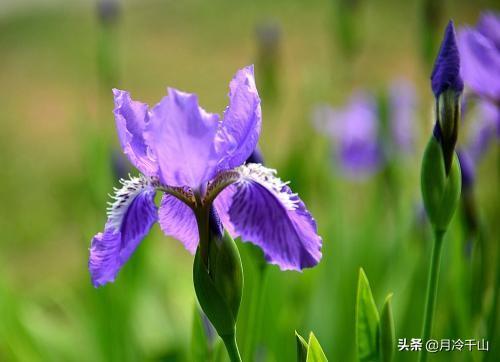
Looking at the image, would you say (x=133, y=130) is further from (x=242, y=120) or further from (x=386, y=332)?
(x=386, y=332)

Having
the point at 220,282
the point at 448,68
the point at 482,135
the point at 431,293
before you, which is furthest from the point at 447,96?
the point at 482,135

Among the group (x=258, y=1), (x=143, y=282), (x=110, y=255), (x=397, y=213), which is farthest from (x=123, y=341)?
(x=258, y=1)

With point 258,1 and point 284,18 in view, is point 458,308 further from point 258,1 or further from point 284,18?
point 258,1

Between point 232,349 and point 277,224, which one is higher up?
point 277,224

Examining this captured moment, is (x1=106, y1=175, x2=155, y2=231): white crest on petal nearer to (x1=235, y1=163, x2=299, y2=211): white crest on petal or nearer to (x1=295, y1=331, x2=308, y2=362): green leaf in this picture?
(x1=235, y1=163, x2=299, y2=211): white crest on petal

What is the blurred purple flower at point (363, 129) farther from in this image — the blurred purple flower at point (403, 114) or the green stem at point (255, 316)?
the green stem at point (255, 316)

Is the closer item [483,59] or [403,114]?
[483,59]

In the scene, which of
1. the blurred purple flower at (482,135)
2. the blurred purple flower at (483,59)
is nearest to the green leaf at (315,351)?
the blurred purple flower at (483,59)
